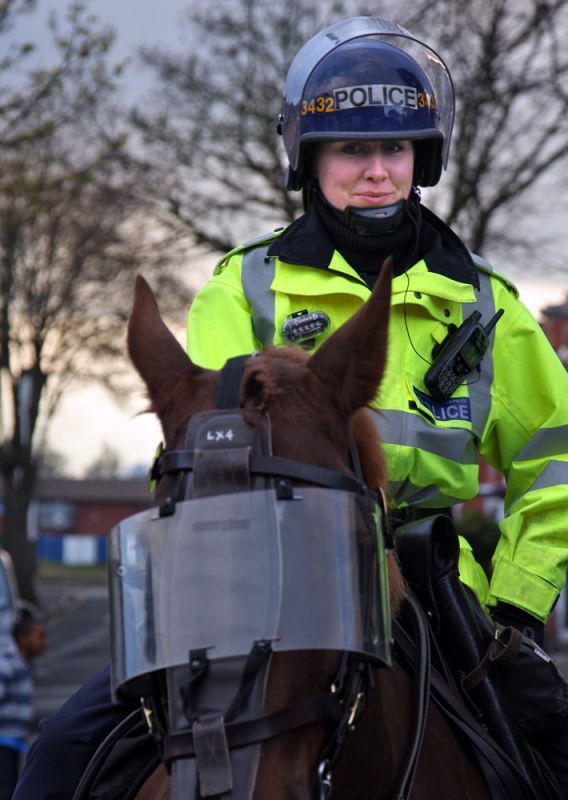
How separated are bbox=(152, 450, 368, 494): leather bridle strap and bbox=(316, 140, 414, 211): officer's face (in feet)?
4.51

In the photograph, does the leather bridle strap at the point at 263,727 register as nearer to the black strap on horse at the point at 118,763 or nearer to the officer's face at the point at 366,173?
the black strap on horse at the point at 118,763

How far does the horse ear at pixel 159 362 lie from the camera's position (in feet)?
8.88

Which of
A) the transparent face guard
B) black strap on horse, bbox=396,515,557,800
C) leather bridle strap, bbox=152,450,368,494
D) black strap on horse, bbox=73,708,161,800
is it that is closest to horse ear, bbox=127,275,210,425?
leather bridle strap, bbox=152,450,368,494

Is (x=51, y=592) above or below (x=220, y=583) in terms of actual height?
below

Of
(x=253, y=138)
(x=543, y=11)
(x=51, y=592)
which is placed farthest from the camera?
(x=51, y=592)

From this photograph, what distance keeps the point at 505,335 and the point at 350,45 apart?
955 mm

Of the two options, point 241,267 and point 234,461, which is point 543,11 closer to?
point 241,267

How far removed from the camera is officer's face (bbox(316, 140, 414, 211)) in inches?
150

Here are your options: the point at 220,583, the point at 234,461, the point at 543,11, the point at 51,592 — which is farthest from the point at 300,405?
the point at 51,592

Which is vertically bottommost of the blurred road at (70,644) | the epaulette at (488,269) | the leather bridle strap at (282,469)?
the blurred road at (70,644)

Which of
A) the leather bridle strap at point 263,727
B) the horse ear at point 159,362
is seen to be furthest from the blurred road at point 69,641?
the leather bridle strap at point 263,727

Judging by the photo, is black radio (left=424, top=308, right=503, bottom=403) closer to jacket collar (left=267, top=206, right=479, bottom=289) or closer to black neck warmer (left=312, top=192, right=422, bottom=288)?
jacket collar (left=267, top=206, right=479, bottom=289)

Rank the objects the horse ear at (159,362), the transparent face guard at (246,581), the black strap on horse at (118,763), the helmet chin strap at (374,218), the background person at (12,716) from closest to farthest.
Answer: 1. the transparent face guard at (246,581)
2. the horse ear at (159,362)
3. the black strap on horse at (118,763)
4. the helmet chin strap at (374,218)
5. the background person at (12,716)

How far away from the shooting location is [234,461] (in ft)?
8.20
